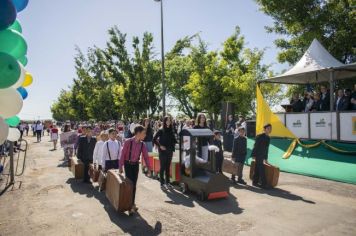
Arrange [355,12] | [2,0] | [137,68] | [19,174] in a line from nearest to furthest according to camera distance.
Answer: [2,0] → [19,174] → [355,12] → [137,68]

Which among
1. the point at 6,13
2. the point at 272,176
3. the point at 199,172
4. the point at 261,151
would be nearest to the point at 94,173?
the point at 199,172

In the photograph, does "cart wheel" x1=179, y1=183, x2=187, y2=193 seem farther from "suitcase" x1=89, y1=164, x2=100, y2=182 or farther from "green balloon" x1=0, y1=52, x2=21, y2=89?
"green balloon" x1=0, y1=52, x2=21, y2=89

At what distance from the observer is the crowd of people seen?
1114 cm

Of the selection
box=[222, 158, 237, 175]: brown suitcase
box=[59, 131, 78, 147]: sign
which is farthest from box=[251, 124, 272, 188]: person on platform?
box=[59, 131, 78, 147]: sign

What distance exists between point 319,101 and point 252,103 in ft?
49.4

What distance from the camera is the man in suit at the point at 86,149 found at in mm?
9656

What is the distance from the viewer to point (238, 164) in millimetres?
9430

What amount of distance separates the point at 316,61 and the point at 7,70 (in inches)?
470

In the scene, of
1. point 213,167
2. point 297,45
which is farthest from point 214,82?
point 213,167

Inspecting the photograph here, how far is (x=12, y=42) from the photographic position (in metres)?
4.91

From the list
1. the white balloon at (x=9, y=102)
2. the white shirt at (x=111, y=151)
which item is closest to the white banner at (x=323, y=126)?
A: the white shirt at (x=111, y=151)

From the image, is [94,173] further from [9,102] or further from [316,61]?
[316,61]

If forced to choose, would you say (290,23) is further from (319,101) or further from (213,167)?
(213,167)

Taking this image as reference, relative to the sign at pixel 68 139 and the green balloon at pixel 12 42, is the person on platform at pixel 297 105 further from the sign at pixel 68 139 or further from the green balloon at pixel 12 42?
the green balloon at pixel 12 42
